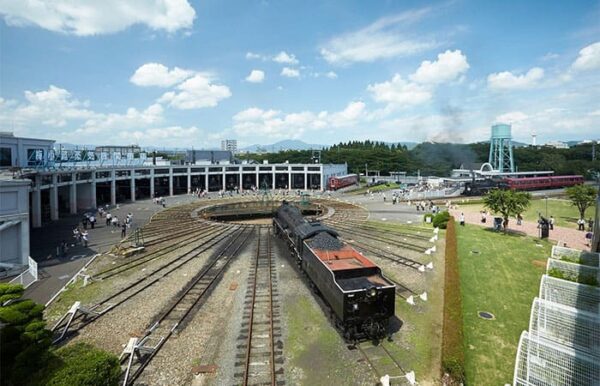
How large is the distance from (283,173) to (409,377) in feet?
219

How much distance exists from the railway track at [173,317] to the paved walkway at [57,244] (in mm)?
7175

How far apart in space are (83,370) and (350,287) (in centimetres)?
926

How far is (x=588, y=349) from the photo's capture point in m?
10.6

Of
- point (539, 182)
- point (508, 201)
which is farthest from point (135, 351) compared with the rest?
point (539, 182)

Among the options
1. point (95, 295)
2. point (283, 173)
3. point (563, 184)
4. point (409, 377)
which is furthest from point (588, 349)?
point (563, 184)

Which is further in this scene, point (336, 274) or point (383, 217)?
point (383, 217)

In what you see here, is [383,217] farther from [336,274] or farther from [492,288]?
[336,274]

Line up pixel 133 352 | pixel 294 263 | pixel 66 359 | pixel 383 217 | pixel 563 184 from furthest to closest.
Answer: pixel 563 184, pixel 383 217, pixel 294 263, pixel 133 352, pixel 66 359

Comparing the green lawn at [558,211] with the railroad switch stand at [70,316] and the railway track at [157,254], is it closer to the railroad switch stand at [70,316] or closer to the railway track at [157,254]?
the railway track at [157,254]

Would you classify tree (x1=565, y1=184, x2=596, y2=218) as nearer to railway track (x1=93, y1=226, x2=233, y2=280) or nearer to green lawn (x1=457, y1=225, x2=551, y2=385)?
green lawn (x1=457, y1=225, x2=551, y2=385)

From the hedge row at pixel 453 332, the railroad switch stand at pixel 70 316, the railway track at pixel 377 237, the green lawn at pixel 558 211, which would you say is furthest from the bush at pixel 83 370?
the green lawn at pixel 558 211

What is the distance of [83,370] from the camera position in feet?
29.5

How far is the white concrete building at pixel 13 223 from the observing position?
21547 millimetres

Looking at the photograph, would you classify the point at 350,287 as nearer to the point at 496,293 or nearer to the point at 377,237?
the point at 496,293
